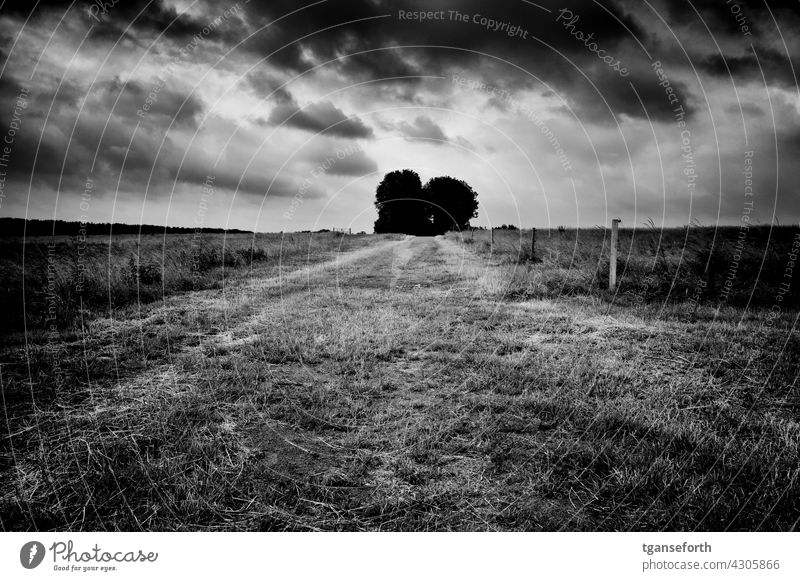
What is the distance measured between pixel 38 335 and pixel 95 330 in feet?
2.44

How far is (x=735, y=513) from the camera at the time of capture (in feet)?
9.01

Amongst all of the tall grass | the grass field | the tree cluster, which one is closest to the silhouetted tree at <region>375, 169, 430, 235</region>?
the tree cluster

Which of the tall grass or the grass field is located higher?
the tall grass

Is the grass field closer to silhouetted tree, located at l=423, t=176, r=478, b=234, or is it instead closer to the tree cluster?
the tree cluster

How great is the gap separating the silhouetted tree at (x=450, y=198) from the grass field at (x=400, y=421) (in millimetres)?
24153

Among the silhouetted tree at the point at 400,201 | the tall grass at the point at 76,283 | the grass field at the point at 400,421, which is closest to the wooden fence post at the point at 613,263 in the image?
the grass field at the point at 400,421

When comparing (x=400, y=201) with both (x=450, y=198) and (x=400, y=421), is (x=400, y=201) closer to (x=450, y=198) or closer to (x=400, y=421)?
(x=450, y=198)

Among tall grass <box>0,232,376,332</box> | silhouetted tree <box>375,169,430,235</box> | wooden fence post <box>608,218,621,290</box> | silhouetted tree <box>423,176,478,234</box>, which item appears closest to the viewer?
tall grass <box>0,232,376,332</box>

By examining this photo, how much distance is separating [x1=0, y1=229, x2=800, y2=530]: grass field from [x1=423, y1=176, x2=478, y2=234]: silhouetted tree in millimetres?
24153

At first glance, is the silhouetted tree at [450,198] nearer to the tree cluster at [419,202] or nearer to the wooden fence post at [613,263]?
the tree cluster at [419,202]

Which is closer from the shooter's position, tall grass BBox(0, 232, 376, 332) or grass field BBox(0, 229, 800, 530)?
grass field BBox(0, 229, 800, 530)

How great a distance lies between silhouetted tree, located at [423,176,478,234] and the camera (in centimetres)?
3130

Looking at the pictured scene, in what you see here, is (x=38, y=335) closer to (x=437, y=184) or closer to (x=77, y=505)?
(x=77, y=505)

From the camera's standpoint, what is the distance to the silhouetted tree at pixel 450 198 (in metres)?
31.3
